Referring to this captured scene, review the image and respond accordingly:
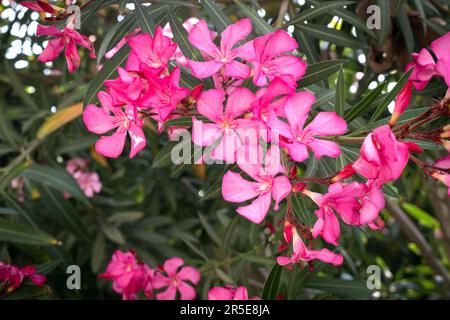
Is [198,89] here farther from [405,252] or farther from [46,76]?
[405,252]

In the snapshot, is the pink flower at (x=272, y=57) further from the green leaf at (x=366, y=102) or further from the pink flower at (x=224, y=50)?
the green leaf at (x=366, y=102)

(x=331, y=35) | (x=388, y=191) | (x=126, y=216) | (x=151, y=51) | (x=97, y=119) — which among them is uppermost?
(x=151, y=51)

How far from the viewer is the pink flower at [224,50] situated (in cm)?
77

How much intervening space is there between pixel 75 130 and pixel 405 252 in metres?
1.88

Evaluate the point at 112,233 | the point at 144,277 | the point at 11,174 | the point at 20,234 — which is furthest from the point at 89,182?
the point at 144,277

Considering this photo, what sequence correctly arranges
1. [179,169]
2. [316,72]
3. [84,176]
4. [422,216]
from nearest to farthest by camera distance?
[316,72] → [179,169] → [84,176] → [422,216]

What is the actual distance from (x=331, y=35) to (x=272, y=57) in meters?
0.51

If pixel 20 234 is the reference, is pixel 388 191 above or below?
above

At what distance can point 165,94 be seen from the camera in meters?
0.74

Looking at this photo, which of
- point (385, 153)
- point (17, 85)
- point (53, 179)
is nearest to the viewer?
point (385, 153)

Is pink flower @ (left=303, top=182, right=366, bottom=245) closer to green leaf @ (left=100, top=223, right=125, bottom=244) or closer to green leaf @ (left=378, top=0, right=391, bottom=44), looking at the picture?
green leaf @ (left=378, top=0, right=391, bottom=44)

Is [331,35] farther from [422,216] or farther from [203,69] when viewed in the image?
[422,216]

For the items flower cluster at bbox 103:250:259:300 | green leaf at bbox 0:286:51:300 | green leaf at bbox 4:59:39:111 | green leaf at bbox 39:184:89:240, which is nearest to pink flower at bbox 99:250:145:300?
flower cluster at bbox 103:250:259:300

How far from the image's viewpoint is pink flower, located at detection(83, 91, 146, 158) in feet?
2.63
